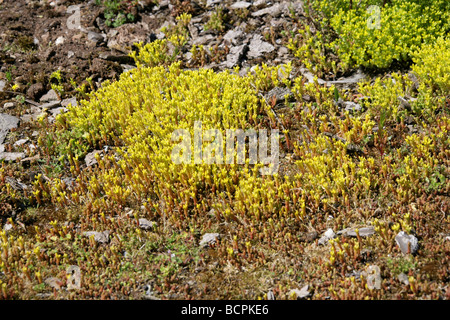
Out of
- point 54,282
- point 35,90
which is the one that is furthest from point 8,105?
point 54,282

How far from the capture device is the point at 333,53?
30.9 feet

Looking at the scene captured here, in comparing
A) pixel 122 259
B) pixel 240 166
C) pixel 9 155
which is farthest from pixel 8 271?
pixel 240 166

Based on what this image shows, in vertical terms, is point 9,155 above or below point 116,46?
below

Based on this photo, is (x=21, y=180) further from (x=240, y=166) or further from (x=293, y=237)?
(x=293, y=237)

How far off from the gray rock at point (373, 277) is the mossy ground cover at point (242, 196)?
4cm

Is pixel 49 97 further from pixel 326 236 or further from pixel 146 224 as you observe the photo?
pixel 326 236

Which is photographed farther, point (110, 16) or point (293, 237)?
point (110, 16)

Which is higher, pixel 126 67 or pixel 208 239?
pixel 126 67

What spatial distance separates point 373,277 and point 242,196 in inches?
86.0

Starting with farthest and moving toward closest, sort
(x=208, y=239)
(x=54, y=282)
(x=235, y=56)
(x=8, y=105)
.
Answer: (x=235, y=56) < (x=8, y=105) < (x=208, y=239) < (x=54, y=282)

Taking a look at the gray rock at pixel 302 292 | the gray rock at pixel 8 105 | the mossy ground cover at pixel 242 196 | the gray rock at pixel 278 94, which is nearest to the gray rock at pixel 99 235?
the mossy ground cover at pixel 242 196

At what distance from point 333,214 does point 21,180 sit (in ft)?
18.1

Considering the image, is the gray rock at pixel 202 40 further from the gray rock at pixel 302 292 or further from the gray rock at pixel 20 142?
the gray rock at pixel 302 292

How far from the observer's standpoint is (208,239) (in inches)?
236
